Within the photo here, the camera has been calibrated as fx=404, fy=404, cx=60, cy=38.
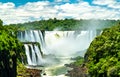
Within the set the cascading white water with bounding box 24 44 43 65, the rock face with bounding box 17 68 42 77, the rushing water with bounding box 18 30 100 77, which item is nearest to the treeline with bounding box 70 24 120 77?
the rock face with bounding box 17 68 42 77

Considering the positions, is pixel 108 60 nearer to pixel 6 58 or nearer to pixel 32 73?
pixel 6 58

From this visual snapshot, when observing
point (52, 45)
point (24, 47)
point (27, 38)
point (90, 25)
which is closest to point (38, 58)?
point (24, 47)

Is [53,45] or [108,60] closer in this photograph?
Answer: [108,60]

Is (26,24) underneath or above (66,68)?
underneath

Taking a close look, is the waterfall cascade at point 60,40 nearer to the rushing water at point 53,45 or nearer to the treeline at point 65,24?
the rushing water at point 53,45

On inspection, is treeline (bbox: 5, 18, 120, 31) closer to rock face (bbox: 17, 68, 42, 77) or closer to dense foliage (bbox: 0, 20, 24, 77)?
rock face (bbox: 17, 68, 42, 77)

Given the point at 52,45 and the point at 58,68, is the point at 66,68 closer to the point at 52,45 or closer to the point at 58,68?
the point at 58,68

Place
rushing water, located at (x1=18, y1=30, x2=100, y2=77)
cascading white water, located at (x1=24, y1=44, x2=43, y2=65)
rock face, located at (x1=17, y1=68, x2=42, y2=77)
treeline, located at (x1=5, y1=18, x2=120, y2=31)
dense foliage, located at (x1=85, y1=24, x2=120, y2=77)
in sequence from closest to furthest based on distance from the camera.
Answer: dense foliage, located at (x1=85, y1=24, x2=120, y2=77) → rock face, located at (x1=17, y1=68, x2=42, y2=77) → cascading white water, located at (x1=24, y1=44, x2=43, y2=65) → rushing water, located at (x1=18, y1=30, x2=100, y2=77) → treeline, located at (x1=5, y1=18, x2=120, y2=31)

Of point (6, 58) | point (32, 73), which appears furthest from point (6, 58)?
point (32, 73)

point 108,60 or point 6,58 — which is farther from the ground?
point 108,60
